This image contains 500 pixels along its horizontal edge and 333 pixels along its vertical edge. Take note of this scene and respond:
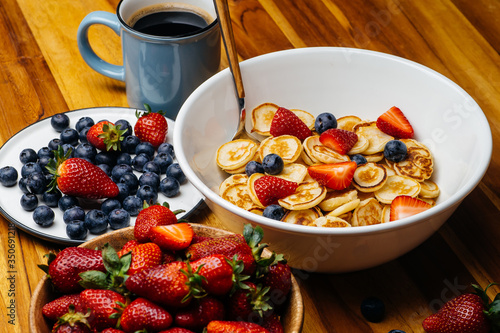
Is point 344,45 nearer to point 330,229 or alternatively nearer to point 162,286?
point 330,229

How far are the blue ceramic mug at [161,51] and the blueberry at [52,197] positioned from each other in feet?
1.12

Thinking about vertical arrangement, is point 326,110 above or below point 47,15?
above

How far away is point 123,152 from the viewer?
1.29 metres

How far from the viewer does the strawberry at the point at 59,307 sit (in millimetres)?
820

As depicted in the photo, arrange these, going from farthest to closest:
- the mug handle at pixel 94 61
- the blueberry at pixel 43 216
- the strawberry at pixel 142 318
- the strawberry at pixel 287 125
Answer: the mug handle at pixel 94 61 → the strawberry at pixel 287 125 → the blueberry at pixel 43 216 → the strawberry at pixel 142 318

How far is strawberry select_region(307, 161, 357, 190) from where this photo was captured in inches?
41.8

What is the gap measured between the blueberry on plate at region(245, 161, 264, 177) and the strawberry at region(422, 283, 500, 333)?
402 mm

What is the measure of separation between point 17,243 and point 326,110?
2.25 feet

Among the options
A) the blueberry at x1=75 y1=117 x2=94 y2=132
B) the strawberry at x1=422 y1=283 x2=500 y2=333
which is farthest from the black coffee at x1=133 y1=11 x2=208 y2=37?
the strawberry at x1=422 y1=283 x2=500 y2=333

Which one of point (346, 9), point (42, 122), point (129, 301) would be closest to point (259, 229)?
point (129, 301)

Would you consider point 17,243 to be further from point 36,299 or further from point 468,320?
point 468,320

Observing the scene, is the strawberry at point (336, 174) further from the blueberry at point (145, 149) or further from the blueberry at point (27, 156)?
the blueberry at point (27, 156)

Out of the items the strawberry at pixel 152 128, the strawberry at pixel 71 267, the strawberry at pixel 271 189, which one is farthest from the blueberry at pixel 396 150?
the strawberry at pixel 71 267

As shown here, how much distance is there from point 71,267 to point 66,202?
0.32 meters
